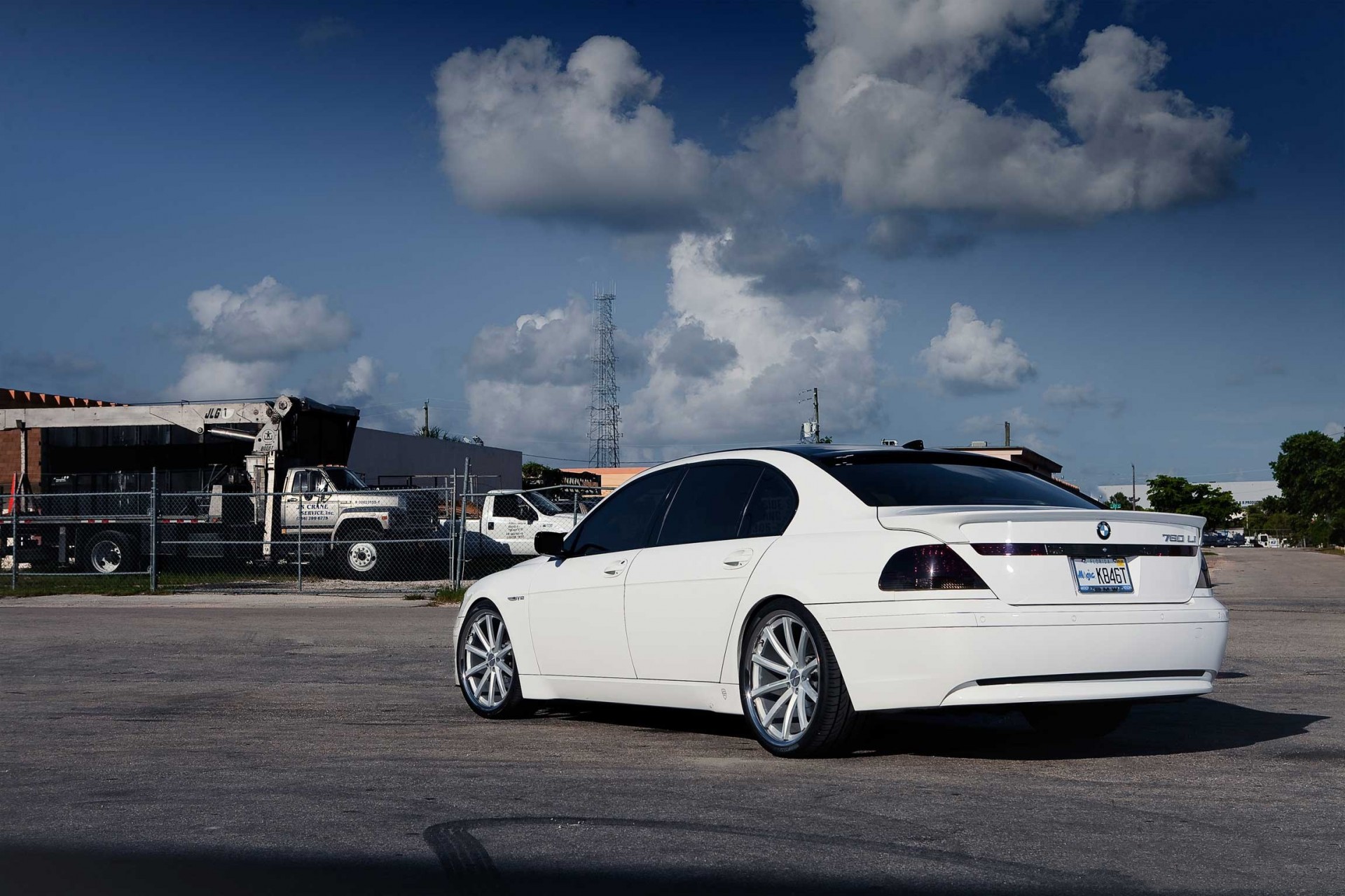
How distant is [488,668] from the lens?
8828 millimetres

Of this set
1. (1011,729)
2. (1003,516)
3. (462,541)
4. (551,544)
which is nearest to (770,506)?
(1003,516)

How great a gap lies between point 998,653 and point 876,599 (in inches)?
22.0

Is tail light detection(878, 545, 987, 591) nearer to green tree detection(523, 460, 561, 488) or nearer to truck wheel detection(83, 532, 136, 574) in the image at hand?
truck wheel detection(83, 532, 136, 574)

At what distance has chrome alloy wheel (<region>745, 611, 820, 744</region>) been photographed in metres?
6.59

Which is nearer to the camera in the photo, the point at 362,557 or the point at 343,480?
the point at 362,557

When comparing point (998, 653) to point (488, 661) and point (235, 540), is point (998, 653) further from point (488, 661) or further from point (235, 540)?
point (235, 540)

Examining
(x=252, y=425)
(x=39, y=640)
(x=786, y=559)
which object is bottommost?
(x=39, y=640)

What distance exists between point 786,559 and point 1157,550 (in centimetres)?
168

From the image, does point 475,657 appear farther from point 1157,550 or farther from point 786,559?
point 1157,550

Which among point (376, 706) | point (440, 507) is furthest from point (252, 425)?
point (376, 706)

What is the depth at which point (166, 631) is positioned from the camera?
1634cm

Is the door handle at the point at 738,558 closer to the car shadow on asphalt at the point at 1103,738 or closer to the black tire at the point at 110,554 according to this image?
the car shadow on asphalt at the point at 1103,738

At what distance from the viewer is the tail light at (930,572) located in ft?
20.3

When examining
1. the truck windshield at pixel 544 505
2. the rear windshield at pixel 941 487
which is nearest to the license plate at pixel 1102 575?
the rear windshield at pixel 941 487
